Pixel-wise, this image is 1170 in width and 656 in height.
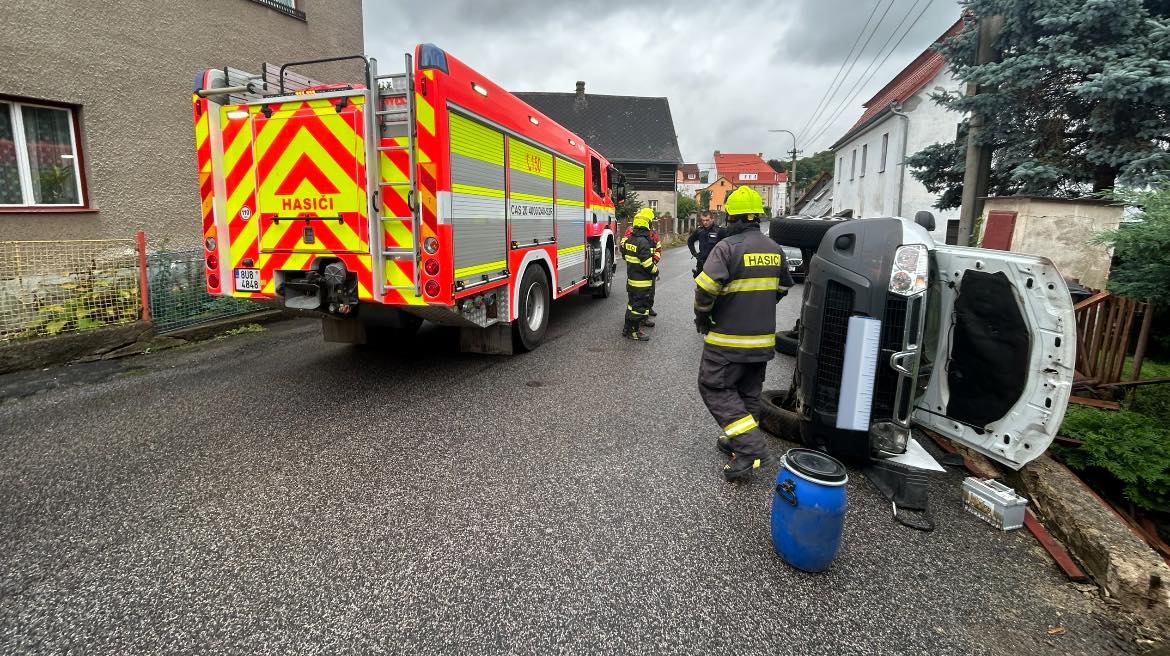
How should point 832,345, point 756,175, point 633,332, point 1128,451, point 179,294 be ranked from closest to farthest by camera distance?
point 1128,451, point 832,345, point 179,294, point 633,332, point 756,175

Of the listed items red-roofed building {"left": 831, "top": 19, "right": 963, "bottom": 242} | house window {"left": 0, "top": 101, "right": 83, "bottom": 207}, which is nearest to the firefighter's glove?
house window {"left": 0, "top": 101, "right": 83, "bottom": 207}

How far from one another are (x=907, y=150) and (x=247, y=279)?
21410mm

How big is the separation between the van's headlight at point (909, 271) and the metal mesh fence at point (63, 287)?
24.0 feet

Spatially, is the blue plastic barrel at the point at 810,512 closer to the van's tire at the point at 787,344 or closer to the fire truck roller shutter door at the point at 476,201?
the fire truck roller shutter door at the point at 476,201

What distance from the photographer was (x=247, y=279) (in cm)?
504

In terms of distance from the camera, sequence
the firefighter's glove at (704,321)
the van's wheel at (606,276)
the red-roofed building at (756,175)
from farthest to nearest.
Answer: the red-roofed building at (756,175), the van's wheel at (606,276), the firefighter's glove at (704,321)

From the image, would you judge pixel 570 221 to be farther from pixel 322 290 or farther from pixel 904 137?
pixel 904 137

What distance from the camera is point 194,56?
28.7 ft

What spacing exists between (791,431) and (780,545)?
5.13ft

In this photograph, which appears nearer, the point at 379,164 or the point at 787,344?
the point at 379,164

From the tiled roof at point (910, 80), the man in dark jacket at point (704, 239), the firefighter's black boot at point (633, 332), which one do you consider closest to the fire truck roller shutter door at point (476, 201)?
the firefighter's black boot at point (633, 332)

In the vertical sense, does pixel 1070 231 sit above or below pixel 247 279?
above

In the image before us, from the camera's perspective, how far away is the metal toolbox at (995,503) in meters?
3.03

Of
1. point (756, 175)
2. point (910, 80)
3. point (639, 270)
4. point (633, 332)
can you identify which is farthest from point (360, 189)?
point (756, 175)
